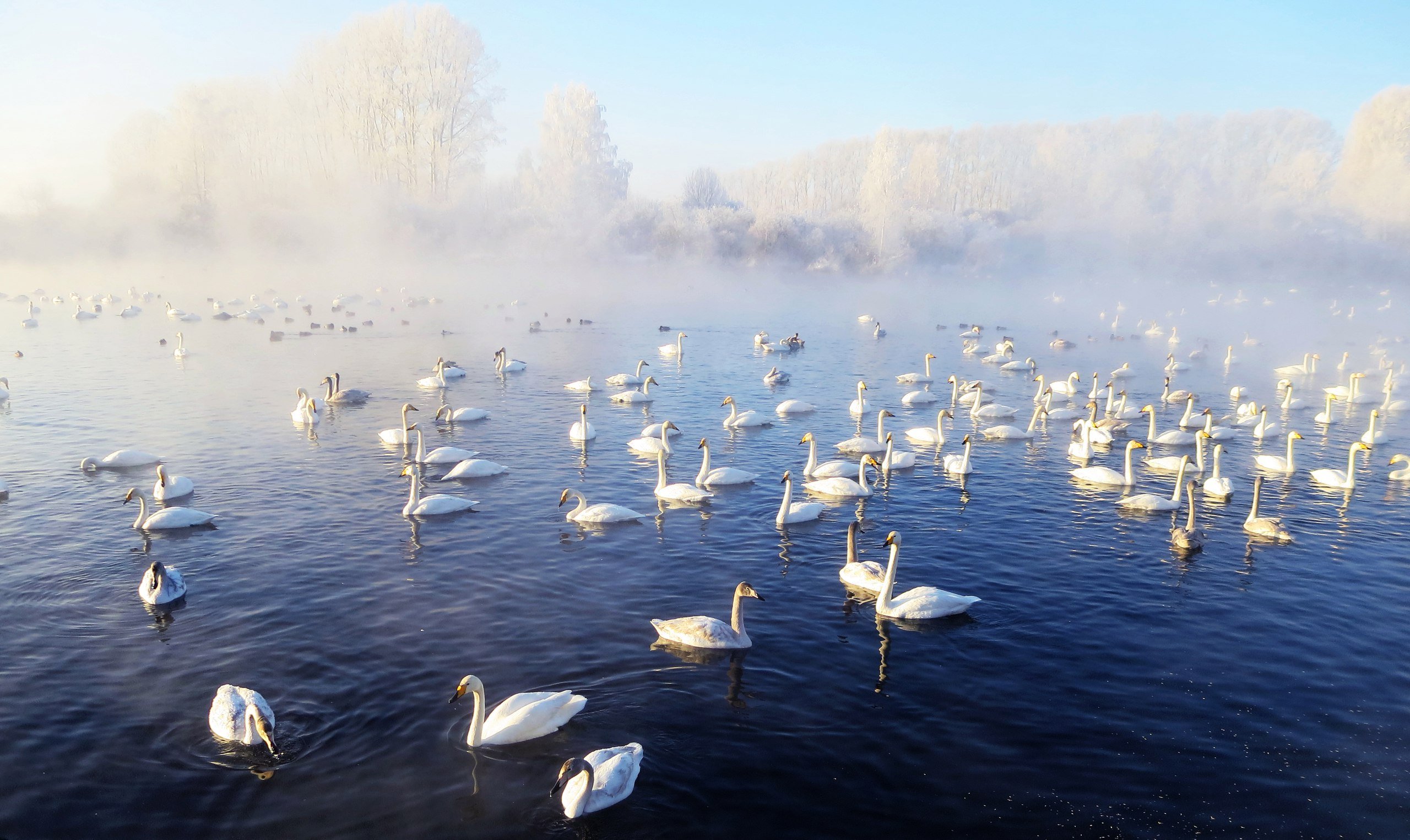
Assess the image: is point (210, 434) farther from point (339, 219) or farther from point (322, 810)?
Result: point (339, 219)

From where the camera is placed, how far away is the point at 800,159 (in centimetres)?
17438

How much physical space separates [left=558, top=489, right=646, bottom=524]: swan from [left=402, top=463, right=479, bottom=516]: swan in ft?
7.61

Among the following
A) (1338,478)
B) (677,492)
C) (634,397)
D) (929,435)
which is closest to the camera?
(677,492)

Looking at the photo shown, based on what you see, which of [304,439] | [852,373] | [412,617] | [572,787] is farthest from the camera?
[852,373]

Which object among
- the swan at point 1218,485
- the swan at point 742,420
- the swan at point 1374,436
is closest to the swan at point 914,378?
the swan at point 742,420

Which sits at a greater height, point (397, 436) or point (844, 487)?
point (397, 436)

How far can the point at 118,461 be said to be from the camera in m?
21.8

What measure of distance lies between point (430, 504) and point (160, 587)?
561 centimetres

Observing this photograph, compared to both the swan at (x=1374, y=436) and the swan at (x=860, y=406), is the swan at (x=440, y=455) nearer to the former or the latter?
the swan at (x=860, y=406)

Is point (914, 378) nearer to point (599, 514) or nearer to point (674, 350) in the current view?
point (674, 350)

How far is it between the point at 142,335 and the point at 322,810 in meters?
47.0

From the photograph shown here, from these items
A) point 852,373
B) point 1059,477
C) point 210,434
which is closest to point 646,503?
point 1059,477

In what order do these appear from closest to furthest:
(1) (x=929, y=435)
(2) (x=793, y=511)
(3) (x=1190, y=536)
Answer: (3) (x=1190, y=536) → (2) (x=793, y=511) → (1) (x=929, y=435)

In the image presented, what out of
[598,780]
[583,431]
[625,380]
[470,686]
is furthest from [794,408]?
[598,780]
